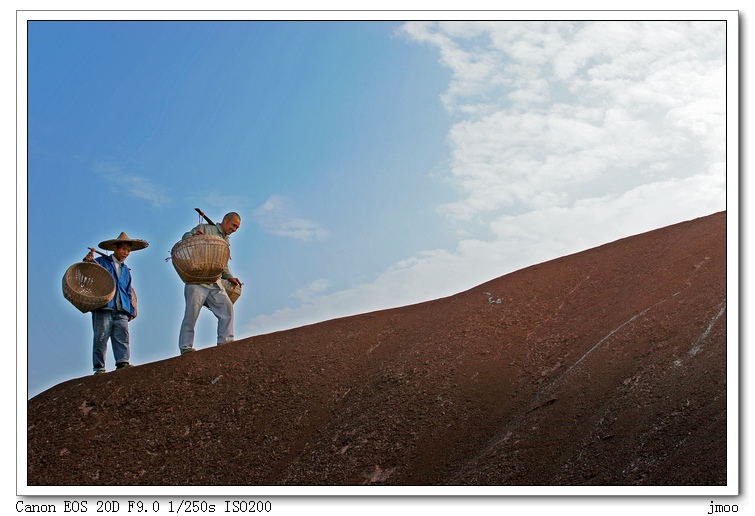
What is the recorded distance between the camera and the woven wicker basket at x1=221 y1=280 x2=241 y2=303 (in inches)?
448

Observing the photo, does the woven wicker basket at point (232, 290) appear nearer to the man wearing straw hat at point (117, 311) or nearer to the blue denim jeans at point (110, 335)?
the man wearing straw hat at point (117, 311)

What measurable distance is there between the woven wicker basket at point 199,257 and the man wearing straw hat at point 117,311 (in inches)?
25.9

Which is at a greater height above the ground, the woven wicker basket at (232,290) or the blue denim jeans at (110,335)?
the woven wicker basket at (232,290)

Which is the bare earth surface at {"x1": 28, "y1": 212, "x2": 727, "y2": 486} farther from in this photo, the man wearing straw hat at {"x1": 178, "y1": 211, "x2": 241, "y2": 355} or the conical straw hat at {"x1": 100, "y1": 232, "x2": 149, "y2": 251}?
the conical straw hat at {"x1": 100, "y1": 232, "x2": 149, "y2": 251}

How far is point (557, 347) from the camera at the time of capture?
9.77 m

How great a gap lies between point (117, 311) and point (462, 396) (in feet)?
14.5

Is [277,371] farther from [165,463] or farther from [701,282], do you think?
[701,282]

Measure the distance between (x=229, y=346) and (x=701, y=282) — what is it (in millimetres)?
5469

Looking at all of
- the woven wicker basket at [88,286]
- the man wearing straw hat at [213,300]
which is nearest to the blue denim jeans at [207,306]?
the man wearing straw hat at [213,300]

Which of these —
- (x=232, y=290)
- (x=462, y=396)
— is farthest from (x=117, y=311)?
(x=462, y=396)

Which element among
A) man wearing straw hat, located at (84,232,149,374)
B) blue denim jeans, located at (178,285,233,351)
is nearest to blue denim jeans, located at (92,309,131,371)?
man wearing straw hat, located at (84,232,149,374)

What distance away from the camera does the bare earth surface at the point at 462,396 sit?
301 inches

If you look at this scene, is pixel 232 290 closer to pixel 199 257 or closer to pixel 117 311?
pixel 199 257

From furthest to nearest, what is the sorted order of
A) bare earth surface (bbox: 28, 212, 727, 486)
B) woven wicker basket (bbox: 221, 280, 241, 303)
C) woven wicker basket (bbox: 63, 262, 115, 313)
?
woven wicker basket (bbox: 221, 280, 241, 303)
woven wicker basket (bbox: 63, 262, 115, 313)
bare earth surface (bbox: 28, 212, 727, 486)
